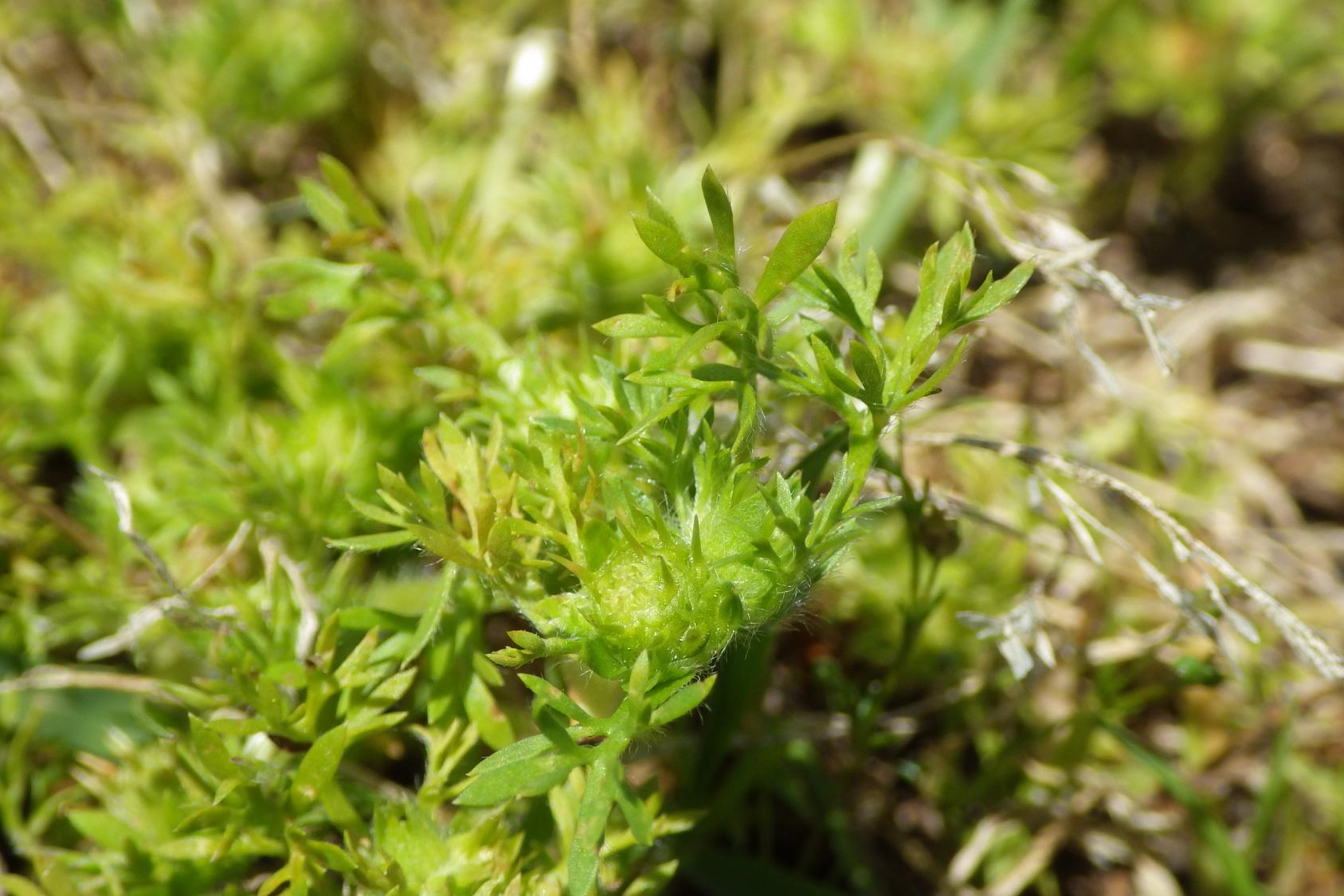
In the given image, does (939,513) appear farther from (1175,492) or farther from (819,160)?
(819,160)

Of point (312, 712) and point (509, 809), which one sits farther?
point (509, 809)

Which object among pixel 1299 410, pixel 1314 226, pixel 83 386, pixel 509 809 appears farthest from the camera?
pixel 1314 226

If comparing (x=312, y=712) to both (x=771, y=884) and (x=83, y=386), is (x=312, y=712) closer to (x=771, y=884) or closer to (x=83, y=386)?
(x=771, y=884)

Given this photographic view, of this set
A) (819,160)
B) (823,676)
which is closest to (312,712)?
(823,676)

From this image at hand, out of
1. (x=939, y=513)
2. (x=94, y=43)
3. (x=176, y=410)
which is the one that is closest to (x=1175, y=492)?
(x=939, y=513)

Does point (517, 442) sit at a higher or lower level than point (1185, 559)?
higher

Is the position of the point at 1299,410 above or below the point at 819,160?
below

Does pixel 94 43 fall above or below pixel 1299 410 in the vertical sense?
above

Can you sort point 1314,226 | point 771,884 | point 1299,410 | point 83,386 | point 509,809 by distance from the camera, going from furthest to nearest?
1. point 1314,226
2. point 1299,410
3. point 83,386
4. point 771,884
5. point 509,809

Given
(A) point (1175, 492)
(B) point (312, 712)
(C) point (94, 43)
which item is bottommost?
(A) point (1175, 492)
